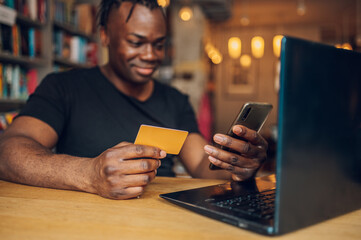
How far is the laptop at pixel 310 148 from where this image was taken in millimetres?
523

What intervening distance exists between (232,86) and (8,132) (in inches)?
318

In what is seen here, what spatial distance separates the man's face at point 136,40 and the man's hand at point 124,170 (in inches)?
29.4

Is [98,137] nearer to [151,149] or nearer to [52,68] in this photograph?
[151,149]

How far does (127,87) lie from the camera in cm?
153

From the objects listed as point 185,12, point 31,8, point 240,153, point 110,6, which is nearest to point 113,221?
point 240,153

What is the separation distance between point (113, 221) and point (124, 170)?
6.3 inches

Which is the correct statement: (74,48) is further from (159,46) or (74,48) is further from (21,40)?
(159,46)

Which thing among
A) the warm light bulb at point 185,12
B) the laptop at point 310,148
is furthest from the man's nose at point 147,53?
the warm light bulb at point 185,12

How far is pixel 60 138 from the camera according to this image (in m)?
1.39

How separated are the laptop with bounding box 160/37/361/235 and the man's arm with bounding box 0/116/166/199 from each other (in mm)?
124

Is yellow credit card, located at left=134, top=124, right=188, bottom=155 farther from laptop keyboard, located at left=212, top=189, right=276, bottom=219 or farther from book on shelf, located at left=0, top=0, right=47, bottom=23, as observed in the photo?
book on shelf, located at left=0, top=0, right=47, bottom=23

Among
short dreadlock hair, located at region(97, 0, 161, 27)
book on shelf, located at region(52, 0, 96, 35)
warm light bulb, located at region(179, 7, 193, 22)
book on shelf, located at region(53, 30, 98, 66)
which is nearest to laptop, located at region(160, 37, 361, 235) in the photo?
short dreadlock hair, located at region(97, 0, 161, 27)

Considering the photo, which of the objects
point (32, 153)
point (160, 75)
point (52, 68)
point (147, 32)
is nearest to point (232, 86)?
point (160, 75)

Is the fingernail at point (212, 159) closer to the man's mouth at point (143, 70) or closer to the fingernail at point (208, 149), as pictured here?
the fingernail at point (208, 149)
